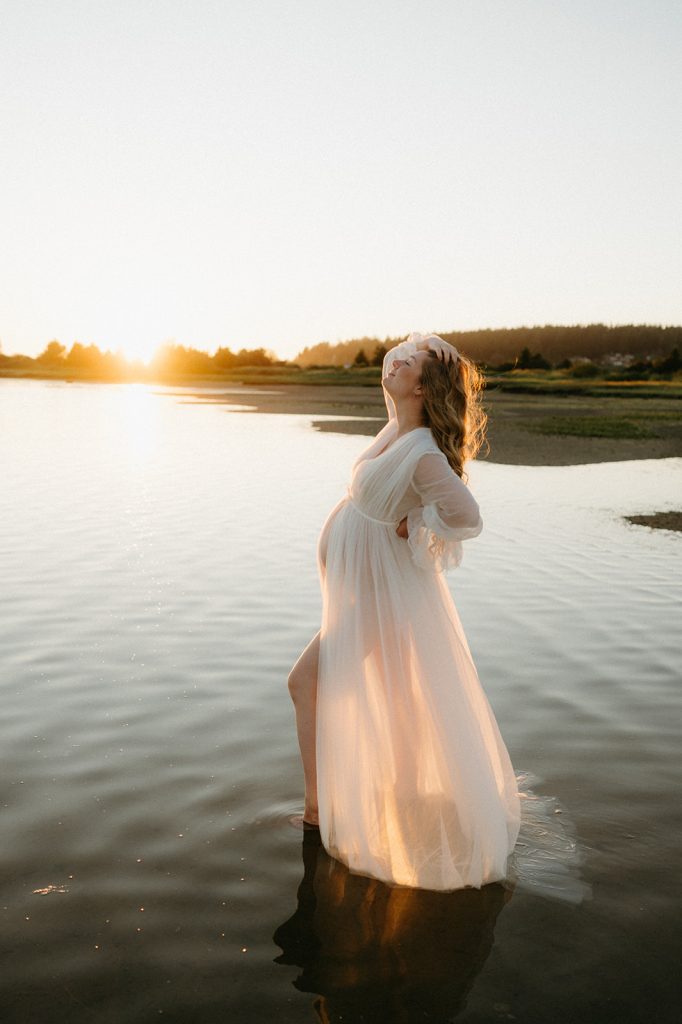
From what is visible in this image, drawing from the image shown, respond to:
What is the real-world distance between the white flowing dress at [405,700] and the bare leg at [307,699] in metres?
0.08

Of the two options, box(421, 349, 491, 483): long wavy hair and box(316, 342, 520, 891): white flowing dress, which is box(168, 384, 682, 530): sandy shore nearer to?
box(421, 349, 491, 483): long wavy hair

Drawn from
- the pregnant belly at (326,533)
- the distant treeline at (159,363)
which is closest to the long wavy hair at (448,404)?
the pregnant belly at (326,533)

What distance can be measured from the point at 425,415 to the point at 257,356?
13062 centimetres

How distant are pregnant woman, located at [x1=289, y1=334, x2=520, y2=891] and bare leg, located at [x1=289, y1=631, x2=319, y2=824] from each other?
2cm

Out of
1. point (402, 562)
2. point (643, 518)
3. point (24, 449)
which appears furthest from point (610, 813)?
point (24, 449)

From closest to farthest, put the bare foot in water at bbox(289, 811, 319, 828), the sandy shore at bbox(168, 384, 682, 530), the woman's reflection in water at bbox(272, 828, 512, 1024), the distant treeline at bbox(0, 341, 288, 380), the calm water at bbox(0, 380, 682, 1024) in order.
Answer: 1. the woman's reflection in water at bbox(272, 828, 512, 1024)
2. the calm water at bbox(0, 380, 682, 1024)
3. the bare foot in water at bbox(289, 811, 319, 828)
4. the sandy shore at bbox(168, 384, 682, 530)
5. the distant treeline at bbox(0, 341, 288, 380)

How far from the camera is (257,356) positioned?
133000mm

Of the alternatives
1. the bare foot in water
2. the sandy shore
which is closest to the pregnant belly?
the bare foot in water

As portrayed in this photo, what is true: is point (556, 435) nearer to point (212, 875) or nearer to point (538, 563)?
point (538, 563)

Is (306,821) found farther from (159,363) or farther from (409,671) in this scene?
(159,363)

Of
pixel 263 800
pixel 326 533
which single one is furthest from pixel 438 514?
pixel 263 800

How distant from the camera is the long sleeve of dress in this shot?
4.27 m

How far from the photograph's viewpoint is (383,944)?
3797 mm

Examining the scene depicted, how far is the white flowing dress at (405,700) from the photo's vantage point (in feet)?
14.0
